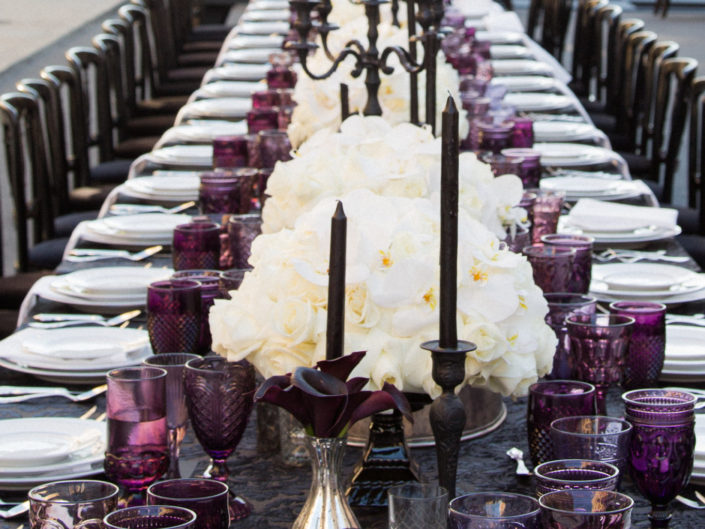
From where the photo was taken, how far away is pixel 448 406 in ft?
4.12

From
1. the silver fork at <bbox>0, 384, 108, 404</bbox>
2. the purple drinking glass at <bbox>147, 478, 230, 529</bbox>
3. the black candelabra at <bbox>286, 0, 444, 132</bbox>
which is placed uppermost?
the black candelabra at <bbox>286, 0, 444, 132</bbox>

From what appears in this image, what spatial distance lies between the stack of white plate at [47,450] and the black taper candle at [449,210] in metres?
0.56

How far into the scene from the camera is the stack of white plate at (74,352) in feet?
6.43

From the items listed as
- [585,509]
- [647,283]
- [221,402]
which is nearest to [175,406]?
[221,402]

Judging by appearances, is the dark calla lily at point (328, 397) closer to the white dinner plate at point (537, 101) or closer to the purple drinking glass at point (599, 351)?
the purple drinking glass at point (599, 351)

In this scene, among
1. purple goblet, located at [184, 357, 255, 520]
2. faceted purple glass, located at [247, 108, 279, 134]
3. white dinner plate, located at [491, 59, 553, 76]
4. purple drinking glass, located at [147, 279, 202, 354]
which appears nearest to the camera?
purple goblet, located at [184, 357, 255, 520]

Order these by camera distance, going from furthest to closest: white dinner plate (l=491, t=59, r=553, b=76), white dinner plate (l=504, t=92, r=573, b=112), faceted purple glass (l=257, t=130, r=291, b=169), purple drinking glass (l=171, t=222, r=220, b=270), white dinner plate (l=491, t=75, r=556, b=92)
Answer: white dinner plate (l=491, t=59, r=553, b=76) < white dinner plate (l=491, t=75, r=556, b=92) < white dinner plate (l=504, t=92, r=573, b=112) < faceted purple glass (l=257, t=130, r=291, b=169) < purple drinking glass (l=171, t=222, r=220, b=270)

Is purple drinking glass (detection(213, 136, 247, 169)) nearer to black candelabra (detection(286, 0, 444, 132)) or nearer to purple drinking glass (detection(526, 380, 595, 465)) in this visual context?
black candelabra (detection(286, 0, 444, 132))

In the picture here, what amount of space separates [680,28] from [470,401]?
479 inches

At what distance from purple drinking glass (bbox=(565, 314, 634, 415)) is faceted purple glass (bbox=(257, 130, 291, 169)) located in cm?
156

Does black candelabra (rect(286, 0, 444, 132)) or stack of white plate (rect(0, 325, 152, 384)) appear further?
black candelabra (rect(286, 0, 444, 132))

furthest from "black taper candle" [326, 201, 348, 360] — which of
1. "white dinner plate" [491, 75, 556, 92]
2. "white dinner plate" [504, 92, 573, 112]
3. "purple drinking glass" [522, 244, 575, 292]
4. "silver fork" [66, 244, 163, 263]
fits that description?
"white dinner plate" [491, 75, 556, 92]

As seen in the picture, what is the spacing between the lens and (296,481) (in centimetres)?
157

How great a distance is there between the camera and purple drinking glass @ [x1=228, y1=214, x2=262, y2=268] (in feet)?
7.68
